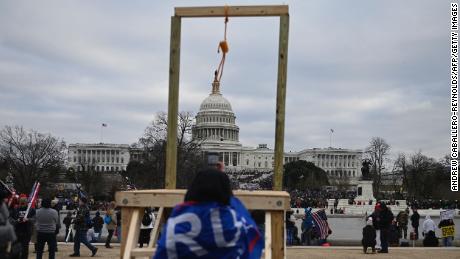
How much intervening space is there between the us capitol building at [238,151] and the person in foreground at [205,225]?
409 feet

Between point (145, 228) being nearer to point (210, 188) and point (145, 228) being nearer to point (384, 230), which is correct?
point (384, 230)

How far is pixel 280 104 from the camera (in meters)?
6.62

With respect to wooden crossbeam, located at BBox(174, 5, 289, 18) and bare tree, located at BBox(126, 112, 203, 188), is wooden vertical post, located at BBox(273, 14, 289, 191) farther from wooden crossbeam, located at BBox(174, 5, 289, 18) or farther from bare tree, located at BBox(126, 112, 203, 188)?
bare tree, located at BBox(126, 112, 203, 188)

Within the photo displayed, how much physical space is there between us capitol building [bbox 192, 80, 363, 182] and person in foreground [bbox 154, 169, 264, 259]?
409ft

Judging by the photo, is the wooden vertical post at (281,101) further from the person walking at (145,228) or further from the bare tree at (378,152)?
the bare tree at (378,152)

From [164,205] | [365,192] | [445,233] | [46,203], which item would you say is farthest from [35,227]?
[365,192]

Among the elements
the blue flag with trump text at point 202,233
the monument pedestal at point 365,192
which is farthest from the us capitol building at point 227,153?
the blue flag with trump text at point 202,233

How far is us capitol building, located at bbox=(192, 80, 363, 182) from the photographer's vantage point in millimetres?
145625

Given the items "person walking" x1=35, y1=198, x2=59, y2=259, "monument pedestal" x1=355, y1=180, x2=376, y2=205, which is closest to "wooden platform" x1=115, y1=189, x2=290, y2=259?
"person walking" x1=35, y1=198, x2=59, y2=259

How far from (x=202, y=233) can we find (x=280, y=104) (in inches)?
111

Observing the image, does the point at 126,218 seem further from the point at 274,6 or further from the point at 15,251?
the point at 274,6

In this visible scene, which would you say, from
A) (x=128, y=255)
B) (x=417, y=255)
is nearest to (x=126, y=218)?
(x=128, y=255)

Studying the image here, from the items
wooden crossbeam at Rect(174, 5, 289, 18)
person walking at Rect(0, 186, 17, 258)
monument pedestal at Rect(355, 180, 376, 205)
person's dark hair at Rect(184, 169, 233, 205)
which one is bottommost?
person walking at Rect(0, 186, 17, 258)

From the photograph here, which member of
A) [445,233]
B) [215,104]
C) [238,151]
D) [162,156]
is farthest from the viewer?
[238,151]
